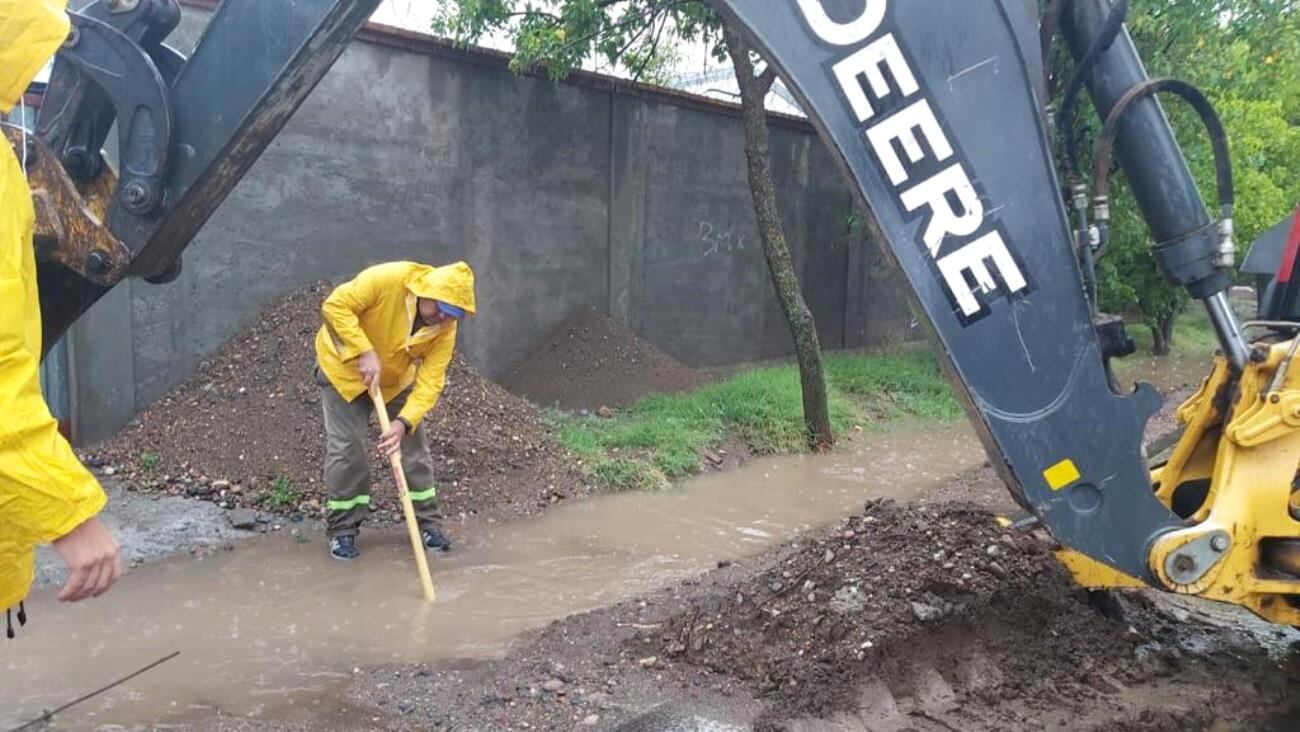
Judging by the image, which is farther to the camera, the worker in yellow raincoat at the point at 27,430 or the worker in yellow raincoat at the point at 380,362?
Result: the worker in yellow raincoat at the point at 380,362

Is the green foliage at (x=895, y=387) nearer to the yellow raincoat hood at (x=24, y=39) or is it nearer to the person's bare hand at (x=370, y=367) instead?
the person's bare hand at (x=370, y=367)

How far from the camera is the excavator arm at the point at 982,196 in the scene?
8.05 feet

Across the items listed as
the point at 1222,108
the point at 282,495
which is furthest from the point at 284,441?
the point at 1222,108

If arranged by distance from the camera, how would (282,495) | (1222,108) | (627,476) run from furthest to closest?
(1222,108), (627,476), (282,495)

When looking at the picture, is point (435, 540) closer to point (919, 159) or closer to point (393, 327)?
point (393, 327)

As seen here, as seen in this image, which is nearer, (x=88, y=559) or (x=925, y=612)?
(x=88, y=559)

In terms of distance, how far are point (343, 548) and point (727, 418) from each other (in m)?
3.87

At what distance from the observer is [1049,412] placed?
8.43ft

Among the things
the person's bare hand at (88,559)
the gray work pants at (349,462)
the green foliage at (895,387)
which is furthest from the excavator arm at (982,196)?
the green foliage at (895,387)

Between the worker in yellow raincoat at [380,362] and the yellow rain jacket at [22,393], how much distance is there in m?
2.82

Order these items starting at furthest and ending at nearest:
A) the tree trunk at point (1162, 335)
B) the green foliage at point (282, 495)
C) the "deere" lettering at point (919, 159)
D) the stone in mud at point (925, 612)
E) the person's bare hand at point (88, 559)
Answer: the tree trunk at point (1162, 335) → the green foliage at point (282, 495) → the stone in mud at point (925, 612) → the "deere" lettering at point (919, 159) → the person's bare hand at point (88, 559)

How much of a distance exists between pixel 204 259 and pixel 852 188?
217 inches

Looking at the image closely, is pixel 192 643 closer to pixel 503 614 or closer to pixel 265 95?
pixel 503 614

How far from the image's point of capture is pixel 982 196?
2.50m
